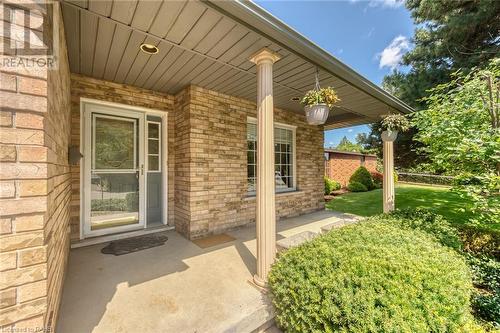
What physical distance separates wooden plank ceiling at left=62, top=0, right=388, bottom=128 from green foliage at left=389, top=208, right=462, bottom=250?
2.34 meters

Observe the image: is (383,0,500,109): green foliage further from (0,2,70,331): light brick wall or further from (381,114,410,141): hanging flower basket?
(0,2,70,331): light brick wall

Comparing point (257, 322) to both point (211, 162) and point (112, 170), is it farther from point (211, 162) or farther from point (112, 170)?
point (112, 170)

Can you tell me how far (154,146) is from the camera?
4.22m

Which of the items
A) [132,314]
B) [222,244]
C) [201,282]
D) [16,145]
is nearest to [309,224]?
[222,244]

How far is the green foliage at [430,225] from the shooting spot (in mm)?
2688

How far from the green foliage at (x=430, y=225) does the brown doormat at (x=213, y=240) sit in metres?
2.64

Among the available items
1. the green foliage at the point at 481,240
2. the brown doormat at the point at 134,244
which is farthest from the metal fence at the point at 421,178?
the brown doormat at the point at 134,244

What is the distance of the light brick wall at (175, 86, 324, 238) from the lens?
3.82m

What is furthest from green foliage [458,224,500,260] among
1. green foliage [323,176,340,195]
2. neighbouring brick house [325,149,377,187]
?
neighbouring brick house [325,149,377,187]

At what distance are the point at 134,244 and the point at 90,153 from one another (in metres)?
1.72

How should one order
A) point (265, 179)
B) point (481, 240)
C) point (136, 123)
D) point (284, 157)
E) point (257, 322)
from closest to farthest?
point (257, 322) < point (265, 179) < point (481, 240) < point (136, 123) < point (284, 157)

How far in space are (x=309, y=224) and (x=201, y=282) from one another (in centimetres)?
315

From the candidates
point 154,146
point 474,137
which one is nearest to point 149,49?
point 154,146

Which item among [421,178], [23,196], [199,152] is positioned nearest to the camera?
[23,196]
